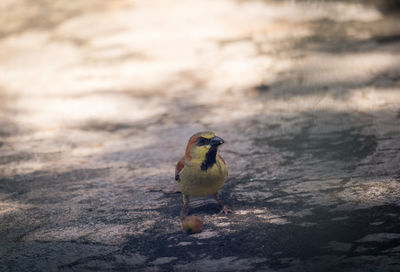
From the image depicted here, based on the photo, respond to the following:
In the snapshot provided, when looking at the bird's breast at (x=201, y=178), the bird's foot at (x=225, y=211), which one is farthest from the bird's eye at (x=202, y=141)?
the bird's foot at (x=225, y=211)

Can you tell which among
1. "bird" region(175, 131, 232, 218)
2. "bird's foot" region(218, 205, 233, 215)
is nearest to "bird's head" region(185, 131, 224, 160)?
"bird" region(175, 131, 232, 218)

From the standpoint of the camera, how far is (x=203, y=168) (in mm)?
3352

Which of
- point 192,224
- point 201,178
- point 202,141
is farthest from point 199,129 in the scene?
point 192,224

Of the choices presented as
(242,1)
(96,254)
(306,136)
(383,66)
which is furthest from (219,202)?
(242,1)

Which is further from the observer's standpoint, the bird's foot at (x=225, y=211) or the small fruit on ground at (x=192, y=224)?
the bird's foot at (x=225, y=211)

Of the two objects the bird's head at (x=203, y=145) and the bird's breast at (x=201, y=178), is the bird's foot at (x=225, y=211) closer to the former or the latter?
the bird's breast at (x=201, y=178)

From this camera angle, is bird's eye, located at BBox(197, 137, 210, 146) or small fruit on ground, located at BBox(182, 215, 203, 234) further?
bird's eye, located at BBox(197, 137, 210, 146)

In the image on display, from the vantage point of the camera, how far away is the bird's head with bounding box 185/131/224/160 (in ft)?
11.0

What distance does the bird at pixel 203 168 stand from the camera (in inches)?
131

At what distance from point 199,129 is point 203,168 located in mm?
1951

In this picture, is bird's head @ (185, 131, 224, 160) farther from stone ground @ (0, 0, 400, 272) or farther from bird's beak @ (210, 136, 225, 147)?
stone ground @ (0, 0, 400, 272)

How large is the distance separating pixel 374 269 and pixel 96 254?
1.63 metres

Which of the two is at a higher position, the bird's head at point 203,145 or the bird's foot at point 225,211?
the bird's head at point 203,145

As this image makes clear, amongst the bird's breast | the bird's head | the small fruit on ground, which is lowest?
the small fruit on ground
